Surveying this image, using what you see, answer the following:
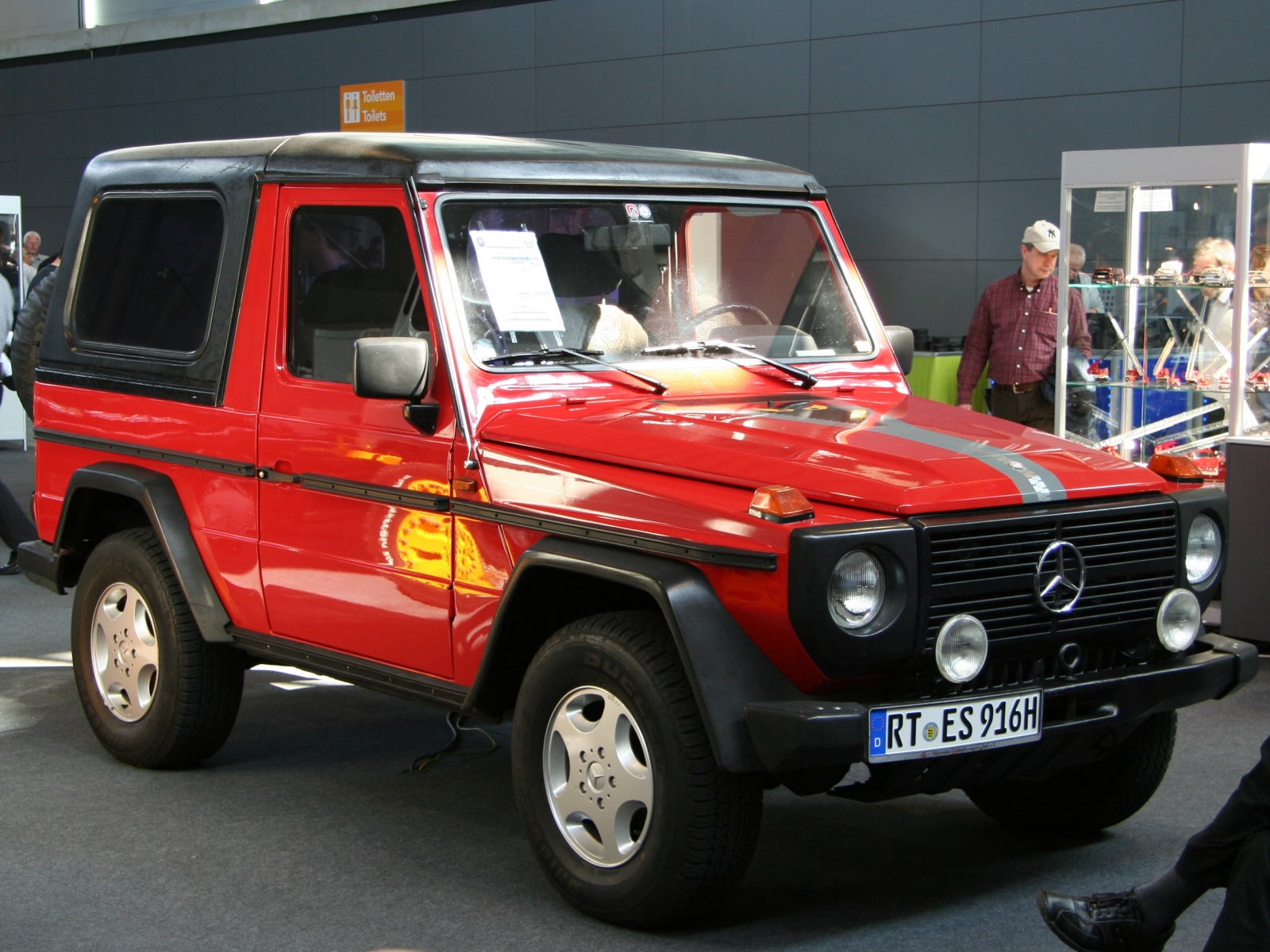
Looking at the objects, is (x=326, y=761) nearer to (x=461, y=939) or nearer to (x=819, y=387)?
(x=461, y=939)

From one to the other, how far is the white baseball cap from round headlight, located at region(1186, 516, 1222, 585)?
18.2 ft

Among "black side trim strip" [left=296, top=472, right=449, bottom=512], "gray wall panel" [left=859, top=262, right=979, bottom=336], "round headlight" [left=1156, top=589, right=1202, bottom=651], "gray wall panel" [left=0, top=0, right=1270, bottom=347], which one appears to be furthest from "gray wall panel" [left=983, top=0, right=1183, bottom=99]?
"black side trim strip" [left=296, top=472, right=449, bottom=512]

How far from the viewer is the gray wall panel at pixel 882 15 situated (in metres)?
14.2

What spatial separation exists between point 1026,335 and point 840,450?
5.94 meters

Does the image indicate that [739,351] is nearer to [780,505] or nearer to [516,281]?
[516,281]

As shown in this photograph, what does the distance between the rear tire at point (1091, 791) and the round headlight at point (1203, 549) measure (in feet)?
1.53

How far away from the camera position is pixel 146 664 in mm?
5348

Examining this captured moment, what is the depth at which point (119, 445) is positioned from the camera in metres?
5.41

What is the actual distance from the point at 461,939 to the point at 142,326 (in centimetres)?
262

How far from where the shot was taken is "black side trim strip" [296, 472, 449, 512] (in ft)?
14.1

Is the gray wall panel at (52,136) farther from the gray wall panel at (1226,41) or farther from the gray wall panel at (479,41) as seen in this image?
the gray wall panel at (1226,41)

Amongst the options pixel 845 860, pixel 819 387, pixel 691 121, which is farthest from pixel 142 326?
pixel 691 121

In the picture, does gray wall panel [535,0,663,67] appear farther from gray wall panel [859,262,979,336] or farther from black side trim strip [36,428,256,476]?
black side trim strip [36,428,256,476]

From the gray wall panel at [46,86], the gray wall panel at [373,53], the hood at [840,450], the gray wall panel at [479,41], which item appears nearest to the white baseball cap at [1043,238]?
the hood at [840,450]
